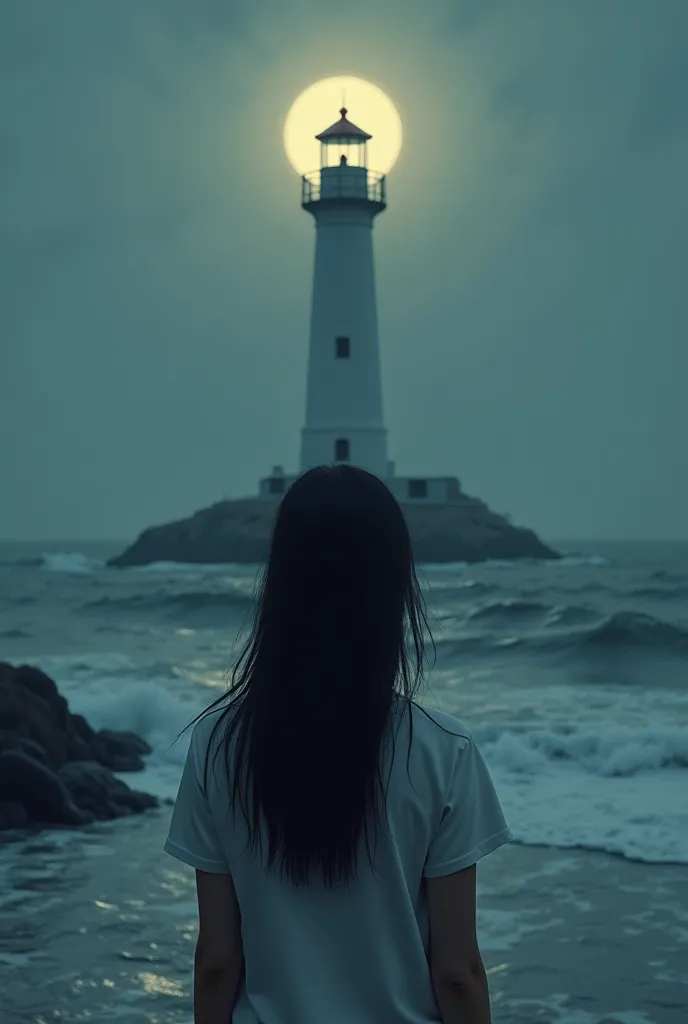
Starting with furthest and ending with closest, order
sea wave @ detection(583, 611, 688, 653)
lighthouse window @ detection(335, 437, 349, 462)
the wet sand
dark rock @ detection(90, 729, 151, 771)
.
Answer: lighthouse window @ detection(335, 437, 349, 462) < sea wave @ detection(583, 611, 688, 653) < dark rock @ detection(90, 729, 151, 771) < the wet sand

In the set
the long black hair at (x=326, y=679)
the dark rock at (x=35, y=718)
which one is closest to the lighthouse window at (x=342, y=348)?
the dark rock at (x=35, y=718)

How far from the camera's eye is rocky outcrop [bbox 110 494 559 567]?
37.8 meters

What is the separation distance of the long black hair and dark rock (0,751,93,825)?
6563mm

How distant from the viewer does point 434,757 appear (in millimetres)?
1538

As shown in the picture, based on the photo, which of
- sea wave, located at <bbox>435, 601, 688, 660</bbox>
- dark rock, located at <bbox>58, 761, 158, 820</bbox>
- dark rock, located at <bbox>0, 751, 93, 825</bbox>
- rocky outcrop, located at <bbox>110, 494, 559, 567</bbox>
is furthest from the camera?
rocky outcrop, located at <bbox>110, 494, 559, 567</bbox>

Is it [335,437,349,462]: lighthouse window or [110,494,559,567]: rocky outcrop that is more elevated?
[335,437,349,462]: lighthouse window

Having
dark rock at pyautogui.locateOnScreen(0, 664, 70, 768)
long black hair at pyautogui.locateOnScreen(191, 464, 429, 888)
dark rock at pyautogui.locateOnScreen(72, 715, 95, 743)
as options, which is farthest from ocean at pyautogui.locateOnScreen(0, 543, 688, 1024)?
dark rock at pyautogui.locateOnScreen(0, 664, 70, 768)

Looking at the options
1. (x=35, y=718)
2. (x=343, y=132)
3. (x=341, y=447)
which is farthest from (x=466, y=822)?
(x=343, y=132)

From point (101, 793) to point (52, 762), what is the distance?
25.6 inches

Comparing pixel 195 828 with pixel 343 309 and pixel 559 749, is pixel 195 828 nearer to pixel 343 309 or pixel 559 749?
pixel 559 749

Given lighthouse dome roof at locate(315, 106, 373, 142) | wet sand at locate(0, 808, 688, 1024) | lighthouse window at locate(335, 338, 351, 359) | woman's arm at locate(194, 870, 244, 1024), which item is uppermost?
lighthouse dome roof at locate(315, 106, 373, 142)

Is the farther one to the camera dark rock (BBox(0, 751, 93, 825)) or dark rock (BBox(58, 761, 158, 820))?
dark rock (BBox(58, 761, 158, 820))

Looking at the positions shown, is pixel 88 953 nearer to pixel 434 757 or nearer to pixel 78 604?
pixel 434 757

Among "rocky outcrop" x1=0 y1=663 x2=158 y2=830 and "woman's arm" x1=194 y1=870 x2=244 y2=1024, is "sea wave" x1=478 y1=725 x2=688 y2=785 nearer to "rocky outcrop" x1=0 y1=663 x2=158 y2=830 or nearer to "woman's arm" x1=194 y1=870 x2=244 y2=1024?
"rocky outcrop" x1=0 y1=663 x2=158 y2=830
